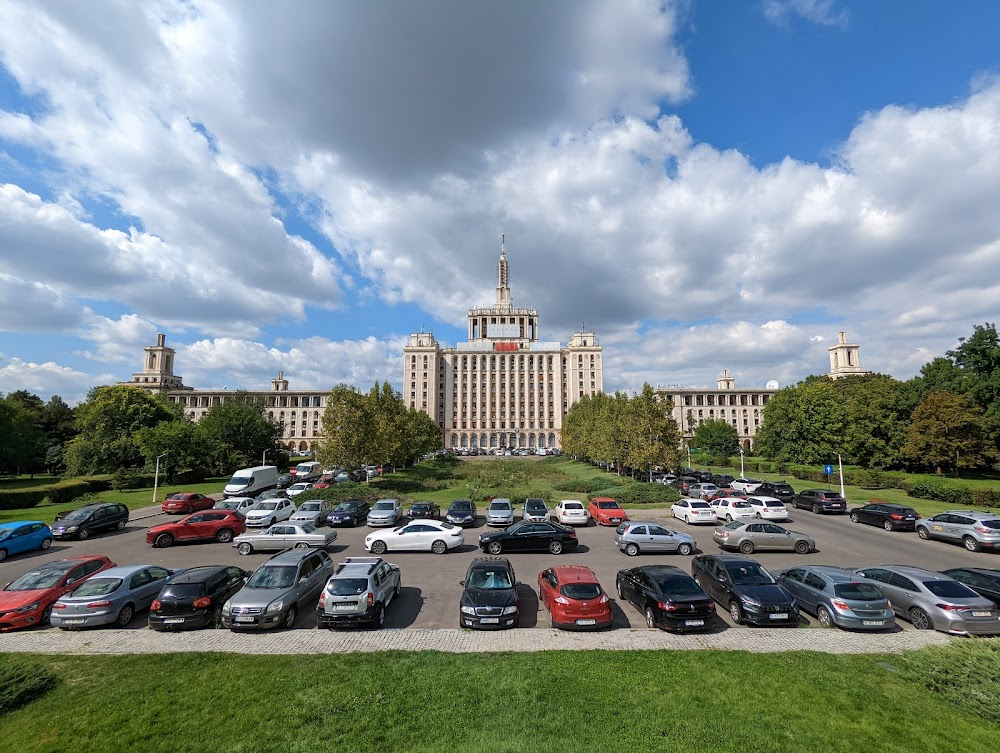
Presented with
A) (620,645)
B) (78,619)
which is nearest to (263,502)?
(78,619)

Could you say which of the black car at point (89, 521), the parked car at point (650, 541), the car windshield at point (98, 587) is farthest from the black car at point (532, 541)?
the black car at point (89, 521)

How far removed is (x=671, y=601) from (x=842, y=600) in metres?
4.58

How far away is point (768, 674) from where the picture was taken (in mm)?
9383

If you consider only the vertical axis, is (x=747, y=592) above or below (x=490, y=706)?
above

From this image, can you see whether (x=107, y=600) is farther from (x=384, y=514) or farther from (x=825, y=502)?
(x=825, y=502)

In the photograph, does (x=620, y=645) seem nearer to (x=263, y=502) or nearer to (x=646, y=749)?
(x=646, y=749)

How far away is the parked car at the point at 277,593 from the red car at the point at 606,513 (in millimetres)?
17963

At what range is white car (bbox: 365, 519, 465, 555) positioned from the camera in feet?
70.9

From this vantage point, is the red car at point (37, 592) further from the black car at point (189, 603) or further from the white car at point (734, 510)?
the white car at point (734, 510)

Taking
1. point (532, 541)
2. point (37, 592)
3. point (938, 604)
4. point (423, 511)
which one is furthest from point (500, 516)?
point (37, 592)

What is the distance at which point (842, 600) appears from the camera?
12.4m

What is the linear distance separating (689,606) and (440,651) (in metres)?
6.31

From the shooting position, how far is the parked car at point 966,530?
2162cm

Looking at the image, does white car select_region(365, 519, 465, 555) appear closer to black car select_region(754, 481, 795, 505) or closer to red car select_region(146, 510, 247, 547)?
red car select_region(146, 510, 247, 547)
